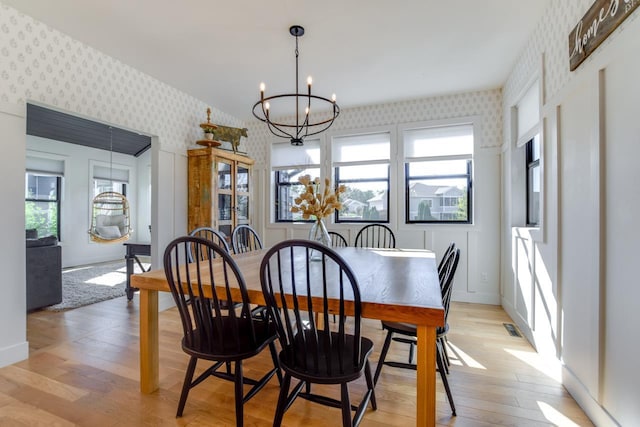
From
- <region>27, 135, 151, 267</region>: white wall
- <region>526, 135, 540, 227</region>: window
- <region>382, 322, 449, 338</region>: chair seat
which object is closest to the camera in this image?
<region>382, 322, 449, 338</region>: chair seat

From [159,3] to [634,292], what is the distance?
3.23m

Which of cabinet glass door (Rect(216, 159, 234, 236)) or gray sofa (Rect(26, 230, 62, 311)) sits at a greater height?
cabinet glass door (Rect(216, 159, 234, 236))

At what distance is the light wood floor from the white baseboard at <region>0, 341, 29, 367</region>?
0.05 m

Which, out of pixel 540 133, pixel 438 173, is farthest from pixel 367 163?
pixel 540 133

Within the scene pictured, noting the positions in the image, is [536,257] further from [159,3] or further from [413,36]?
[159,3]

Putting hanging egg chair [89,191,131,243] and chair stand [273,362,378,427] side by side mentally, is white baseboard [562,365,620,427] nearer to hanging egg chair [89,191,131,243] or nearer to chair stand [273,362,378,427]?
chair stand [273,362,378,427]

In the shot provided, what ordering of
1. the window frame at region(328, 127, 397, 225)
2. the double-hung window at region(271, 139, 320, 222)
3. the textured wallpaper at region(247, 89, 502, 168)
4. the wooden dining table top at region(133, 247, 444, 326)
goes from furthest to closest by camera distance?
the double-hung window at region(271, 139, 320, 222)
the window frame at region(328, 127, 397, 225)
the textured wallpaper at region(247, 89, 502, 168)
the wooden dining table top at region(133, 247, 444, 326)

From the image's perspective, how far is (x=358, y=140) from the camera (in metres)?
4.36

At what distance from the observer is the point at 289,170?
15.7ft

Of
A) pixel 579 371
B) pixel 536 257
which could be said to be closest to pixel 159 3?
pixel 536 257

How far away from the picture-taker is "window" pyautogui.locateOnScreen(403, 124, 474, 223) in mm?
3863

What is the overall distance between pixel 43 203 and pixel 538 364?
7.97 meters

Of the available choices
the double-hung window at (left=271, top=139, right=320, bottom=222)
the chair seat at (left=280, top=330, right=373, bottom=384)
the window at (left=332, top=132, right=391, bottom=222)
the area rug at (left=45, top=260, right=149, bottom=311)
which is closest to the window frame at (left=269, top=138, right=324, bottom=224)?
the double-hung window at (left=271, top=139, right=320, bottom=222)

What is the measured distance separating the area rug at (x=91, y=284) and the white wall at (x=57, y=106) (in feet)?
4.03
